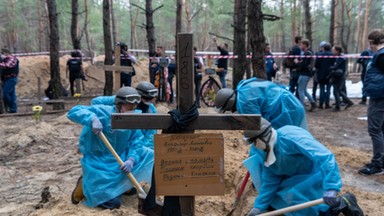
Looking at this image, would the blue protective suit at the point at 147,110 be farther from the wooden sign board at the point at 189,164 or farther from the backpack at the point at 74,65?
the backpack at the point at 74,65

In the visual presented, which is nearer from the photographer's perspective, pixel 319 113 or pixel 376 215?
pixel 376 215

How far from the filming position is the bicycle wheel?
11570 mm

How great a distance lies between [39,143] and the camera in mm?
7141

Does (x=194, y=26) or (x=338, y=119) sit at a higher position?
(x=194, y=26)

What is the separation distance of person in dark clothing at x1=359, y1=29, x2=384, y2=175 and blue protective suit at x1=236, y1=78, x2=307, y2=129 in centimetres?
133

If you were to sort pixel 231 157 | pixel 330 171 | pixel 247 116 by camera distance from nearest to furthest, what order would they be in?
pixel 247 116, pixel 330 171, pixel 231 157

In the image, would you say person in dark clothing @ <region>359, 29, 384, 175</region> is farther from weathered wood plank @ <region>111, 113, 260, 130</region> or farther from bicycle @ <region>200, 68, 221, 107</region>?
bicycle @ <region>200, 68, 221, 107</region>

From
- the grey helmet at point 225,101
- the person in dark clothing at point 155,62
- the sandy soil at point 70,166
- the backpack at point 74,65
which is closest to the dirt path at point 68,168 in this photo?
the sandy soil at point 70,166

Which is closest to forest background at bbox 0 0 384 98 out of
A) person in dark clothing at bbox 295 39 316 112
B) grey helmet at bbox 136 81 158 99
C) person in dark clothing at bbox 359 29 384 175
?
person in dark clothing at bbox 295 39 316 112

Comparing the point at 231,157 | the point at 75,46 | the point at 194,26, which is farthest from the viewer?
the point at 194,26

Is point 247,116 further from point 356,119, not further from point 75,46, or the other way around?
point 75,46

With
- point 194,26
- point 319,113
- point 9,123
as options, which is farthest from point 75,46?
point 194,26

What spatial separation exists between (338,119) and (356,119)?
444 mm

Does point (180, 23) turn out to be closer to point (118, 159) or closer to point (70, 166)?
point (70, 166)
